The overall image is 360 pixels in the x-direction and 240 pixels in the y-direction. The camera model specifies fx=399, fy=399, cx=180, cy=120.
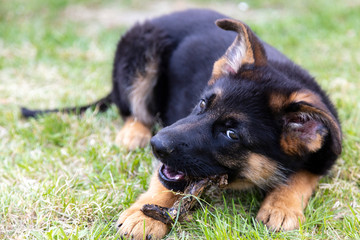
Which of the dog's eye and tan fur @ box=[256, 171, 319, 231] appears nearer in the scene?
tan fur @ box=[256, 171, 319, 231]

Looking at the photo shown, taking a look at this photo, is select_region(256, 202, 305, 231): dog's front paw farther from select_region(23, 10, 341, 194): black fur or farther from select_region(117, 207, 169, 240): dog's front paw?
select_region(117, 207, 169, 240): dog's front paw

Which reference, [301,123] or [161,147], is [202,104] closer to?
Answer: [161,147]

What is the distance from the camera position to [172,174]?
115 inches

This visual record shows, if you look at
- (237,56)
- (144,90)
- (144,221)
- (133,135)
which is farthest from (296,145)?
(144,90)

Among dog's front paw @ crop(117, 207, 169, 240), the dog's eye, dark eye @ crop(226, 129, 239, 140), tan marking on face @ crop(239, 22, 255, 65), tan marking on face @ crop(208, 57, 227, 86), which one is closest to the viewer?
dog's front paw @ crop(117, 207, 169, 240)

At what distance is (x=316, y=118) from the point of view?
8.47ft

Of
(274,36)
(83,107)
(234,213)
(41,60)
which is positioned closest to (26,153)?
(83,107)

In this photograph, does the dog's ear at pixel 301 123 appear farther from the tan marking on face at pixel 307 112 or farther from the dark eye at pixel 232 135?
the dark eye at pixel 232 135

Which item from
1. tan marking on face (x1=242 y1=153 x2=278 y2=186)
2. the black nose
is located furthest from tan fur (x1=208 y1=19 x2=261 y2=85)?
the black nose

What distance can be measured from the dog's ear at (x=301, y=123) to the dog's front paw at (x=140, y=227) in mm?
1027

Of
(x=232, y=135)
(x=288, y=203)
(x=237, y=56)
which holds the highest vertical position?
(x=237, y=56)

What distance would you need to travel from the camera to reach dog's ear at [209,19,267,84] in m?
2.99

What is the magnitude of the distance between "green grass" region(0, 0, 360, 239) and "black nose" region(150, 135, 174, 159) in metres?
0.51

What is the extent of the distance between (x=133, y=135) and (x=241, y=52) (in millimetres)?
1461
